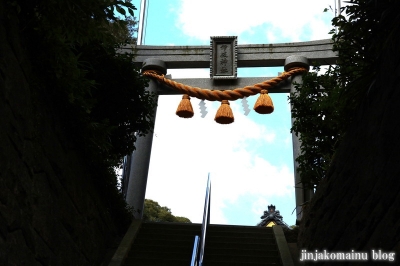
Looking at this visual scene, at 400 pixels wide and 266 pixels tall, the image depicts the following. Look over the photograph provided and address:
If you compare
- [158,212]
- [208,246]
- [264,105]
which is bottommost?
[208,246]

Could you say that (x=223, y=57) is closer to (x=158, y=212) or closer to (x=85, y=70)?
(x=85, y=70)

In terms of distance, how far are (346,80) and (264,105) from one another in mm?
4768

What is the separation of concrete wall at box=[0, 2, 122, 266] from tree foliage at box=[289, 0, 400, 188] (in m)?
2.99

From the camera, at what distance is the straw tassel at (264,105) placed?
10.5 m

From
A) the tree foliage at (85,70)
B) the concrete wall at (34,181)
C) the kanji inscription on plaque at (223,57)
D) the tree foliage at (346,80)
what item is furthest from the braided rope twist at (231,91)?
the concrete wall at (34,181)

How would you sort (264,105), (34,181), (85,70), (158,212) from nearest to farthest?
1. (34,181)
2. (85,70)
3. (264,105)
4. (158,212)

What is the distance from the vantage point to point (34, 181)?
4949 millimetres

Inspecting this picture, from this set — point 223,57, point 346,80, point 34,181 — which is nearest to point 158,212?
point 223,57

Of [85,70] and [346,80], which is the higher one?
[85,70]

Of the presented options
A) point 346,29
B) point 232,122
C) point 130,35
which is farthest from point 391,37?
point 130,35

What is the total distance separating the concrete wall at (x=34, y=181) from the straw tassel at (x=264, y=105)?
4.77m

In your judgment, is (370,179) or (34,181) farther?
(34,181)

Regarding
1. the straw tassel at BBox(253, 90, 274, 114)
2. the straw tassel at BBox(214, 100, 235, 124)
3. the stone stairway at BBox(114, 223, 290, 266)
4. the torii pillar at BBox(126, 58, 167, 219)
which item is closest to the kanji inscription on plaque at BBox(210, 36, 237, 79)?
the straw tassel at BBox(253, 90, 274, 114)

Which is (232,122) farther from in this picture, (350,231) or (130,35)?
(350,231)
